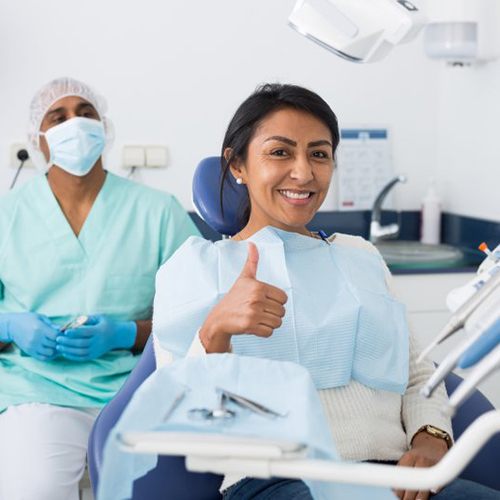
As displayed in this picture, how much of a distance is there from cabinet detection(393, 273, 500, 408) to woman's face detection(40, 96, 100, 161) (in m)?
0.99

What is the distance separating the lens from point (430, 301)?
2500 mm

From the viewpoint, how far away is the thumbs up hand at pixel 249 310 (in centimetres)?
120

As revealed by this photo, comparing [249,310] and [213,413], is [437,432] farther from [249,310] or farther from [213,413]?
[213,413]

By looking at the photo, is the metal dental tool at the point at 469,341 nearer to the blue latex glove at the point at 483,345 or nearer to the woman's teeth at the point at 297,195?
the blue latex glove at the point at 483,345

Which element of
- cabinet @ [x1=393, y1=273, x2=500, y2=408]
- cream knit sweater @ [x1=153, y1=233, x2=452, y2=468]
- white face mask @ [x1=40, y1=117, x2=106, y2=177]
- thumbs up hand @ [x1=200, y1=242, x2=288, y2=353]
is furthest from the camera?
cabinet @ [x1=393, y1=273, x2=500, y2=408]

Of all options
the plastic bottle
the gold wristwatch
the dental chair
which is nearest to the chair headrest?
the dental chair

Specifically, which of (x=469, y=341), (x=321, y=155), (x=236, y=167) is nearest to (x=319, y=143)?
(x=321, y=155)

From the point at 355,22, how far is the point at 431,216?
143cm

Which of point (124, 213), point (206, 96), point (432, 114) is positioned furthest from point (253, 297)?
point (432, 114)

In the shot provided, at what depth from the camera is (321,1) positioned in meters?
1.54

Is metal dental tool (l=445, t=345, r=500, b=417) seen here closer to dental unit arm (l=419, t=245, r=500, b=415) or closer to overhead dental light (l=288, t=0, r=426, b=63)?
dental unit arm (l=419, t=245, r=500, b=415)

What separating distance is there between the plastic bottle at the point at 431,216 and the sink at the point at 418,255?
0.04 metres

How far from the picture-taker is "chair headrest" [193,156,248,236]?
70.0 inches

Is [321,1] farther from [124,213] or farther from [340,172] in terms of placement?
[340,172]
